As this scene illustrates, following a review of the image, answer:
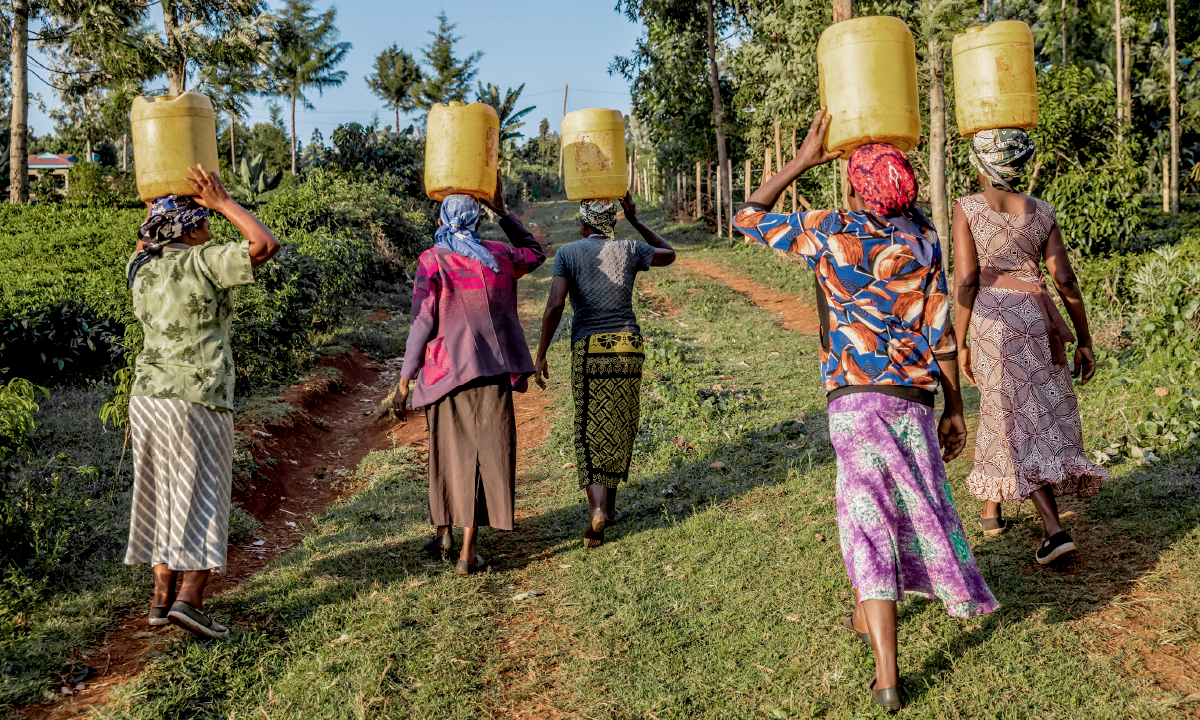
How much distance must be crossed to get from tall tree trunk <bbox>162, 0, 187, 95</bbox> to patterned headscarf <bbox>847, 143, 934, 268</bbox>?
2396 cm

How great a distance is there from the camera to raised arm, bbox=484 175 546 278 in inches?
179

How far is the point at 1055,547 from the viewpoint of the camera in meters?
3.80

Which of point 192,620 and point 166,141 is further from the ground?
point 166,141

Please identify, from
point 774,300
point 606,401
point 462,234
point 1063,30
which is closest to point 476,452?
point 606,401

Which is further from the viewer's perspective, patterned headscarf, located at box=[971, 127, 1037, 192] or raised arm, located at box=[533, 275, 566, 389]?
raised arm, located at box=[533, 275, 566, 389]

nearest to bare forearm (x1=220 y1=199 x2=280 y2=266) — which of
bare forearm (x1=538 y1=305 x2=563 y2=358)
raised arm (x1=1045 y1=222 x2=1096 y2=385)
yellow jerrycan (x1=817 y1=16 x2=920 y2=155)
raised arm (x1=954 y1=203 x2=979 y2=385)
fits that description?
bare forearm (x1=538 y1=305 x2=563 y2=358)

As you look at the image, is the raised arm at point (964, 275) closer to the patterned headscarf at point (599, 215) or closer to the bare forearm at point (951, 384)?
the bare forearm at point (951, 384)

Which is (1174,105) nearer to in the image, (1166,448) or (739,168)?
(739,168)

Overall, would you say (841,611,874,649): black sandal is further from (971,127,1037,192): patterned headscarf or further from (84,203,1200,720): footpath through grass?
(971,127,1037,192): patterned headscarf

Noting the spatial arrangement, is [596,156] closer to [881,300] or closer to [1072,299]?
[881,300]

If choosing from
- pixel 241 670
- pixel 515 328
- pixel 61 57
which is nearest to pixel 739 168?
pixel 515 328

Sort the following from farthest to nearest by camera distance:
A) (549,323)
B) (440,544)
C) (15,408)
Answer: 1. (549,323)
2. (440,544)
3. (15,408)

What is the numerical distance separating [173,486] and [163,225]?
3.63 ft

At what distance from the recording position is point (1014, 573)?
153 inches
